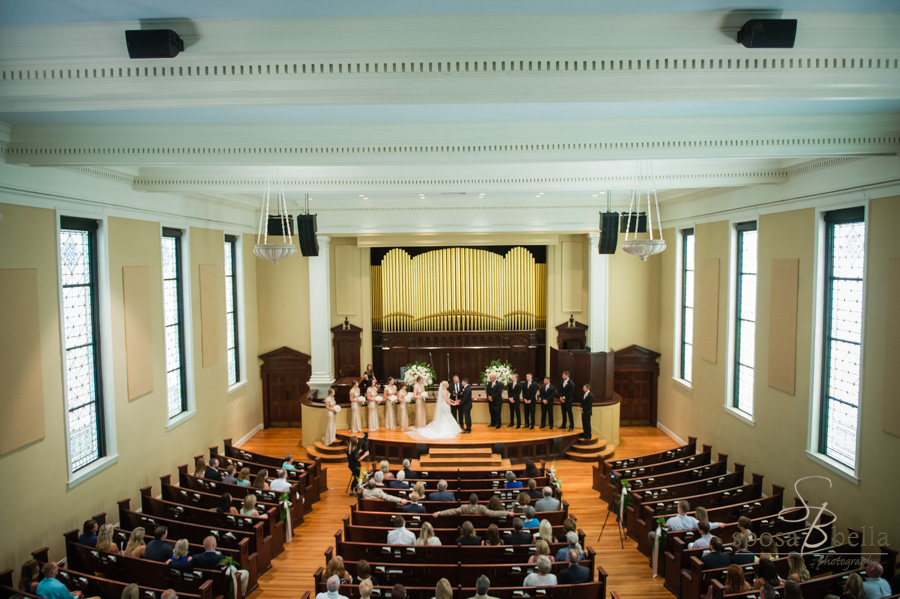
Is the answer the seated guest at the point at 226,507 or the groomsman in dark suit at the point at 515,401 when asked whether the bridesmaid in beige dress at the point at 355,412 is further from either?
the seated guest at the point at 226,507

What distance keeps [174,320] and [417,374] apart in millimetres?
5873

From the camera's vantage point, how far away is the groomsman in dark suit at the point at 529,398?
1430 cm

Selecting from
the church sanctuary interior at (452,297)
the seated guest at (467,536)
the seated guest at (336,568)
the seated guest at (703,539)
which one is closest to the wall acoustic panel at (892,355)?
the church sanctuary interior at (452,297)

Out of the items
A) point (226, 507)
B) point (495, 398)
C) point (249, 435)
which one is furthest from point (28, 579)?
point (495, 398)

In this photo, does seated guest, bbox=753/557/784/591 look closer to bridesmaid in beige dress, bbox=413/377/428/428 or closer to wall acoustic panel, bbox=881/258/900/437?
wall acoustic panel, bbox=881/258/900/437

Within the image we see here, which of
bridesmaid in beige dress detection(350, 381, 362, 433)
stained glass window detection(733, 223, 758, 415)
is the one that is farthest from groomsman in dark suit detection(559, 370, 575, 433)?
bridesmaid in beige dress detection(350, 381, 362, 433)

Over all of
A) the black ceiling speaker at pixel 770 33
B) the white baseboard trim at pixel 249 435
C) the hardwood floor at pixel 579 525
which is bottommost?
the hardwood floor at pixel 579 525

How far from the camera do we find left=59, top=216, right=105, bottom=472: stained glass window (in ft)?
29.9

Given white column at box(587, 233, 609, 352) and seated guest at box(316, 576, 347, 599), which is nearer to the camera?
seated guest at box(316, 576, 347, 599)

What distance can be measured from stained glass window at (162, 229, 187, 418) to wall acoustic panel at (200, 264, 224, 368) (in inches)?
22.4

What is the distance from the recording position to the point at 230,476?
410 inches

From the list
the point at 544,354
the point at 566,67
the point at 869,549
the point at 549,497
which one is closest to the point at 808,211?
the point at 869,549

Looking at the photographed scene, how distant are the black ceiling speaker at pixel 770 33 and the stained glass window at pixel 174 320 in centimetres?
1098

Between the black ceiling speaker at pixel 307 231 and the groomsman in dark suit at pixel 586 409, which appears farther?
the groomsman in dark suit at pixel 586 409
